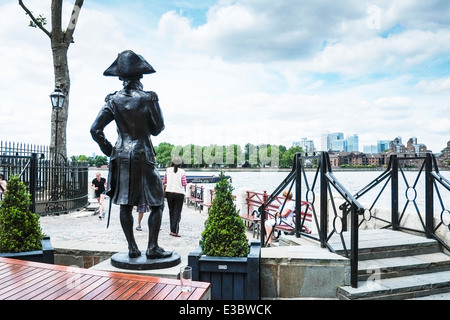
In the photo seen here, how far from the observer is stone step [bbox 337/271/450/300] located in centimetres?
426

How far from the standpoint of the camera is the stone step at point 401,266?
4.75 meters

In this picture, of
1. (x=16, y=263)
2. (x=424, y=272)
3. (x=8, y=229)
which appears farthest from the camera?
(x=424, y=272)

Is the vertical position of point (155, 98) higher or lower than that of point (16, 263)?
higher

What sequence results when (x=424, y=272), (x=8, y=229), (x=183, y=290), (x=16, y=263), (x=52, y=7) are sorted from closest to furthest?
(x=183, y=290), (x=16, y=263), (x=8, y=229), (x=424, y=272), (x=52, y=7)

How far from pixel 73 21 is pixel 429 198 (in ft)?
49.9

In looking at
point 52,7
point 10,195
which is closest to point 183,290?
point 10,195

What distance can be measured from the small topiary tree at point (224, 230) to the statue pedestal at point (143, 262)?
46 cm

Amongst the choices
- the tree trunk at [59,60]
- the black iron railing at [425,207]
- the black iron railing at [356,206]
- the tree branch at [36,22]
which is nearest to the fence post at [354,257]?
the black iron railing at [356,206]

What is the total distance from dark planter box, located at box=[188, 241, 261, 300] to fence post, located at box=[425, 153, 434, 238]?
3.37 metres

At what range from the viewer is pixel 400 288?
4.52m

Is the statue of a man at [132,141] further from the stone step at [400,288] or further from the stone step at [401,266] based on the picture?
the stone step at [401,266]
